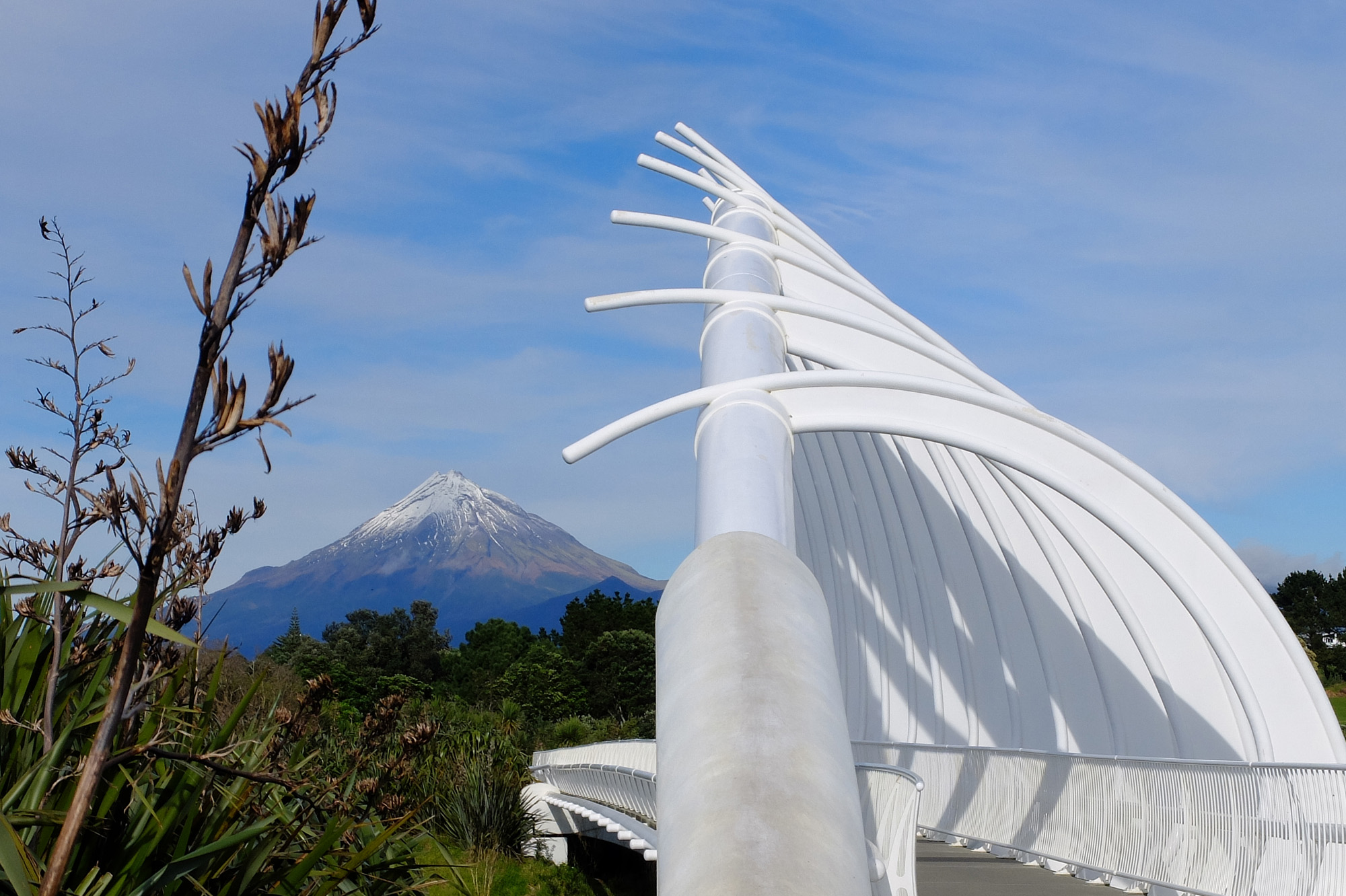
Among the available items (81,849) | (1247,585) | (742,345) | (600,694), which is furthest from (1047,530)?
(600,694)

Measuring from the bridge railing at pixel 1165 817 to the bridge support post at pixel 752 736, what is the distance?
14.4 feet

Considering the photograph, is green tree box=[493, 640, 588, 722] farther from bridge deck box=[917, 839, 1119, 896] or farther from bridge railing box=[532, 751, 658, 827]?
bridge deck box=[917, 839, 1119, 896]

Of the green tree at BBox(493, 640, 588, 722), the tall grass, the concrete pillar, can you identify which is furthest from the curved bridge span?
the green tree at BBox(493, 640, 588, 722)

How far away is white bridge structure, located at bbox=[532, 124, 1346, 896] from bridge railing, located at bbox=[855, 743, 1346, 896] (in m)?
0.02

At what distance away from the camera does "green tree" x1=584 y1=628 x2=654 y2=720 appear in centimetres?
5209

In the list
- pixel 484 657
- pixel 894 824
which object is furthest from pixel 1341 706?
pixel 894 824

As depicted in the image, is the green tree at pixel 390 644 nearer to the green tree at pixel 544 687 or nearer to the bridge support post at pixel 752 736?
the green tree at pixel 544 687

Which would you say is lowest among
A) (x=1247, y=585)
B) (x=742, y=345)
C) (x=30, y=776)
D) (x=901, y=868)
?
(x=901, y=868)

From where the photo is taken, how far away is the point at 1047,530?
1488 centimetres

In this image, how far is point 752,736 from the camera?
400 cm

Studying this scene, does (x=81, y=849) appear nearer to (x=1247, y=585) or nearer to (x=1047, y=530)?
(x=1247, y=585)

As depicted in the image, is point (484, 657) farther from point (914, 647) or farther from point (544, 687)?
point (914, 647)

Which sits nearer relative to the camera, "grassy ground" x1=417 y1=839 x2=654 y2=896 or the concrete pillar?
the concrete pillar

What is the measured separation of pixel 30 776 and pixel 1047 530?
13449 millimetres
